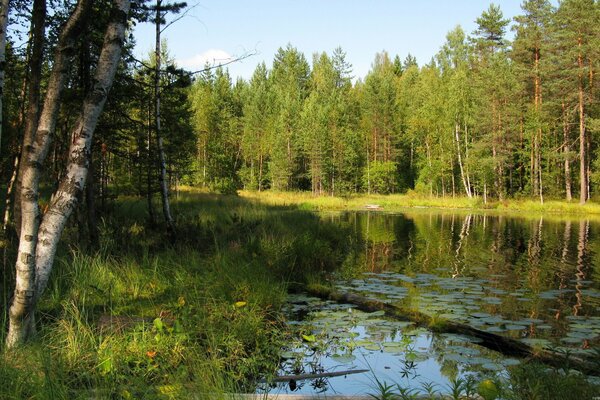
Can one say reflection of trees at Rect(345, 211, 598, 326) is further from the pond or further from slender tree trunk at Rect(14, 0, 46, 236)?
slender tree trunk at Rect(14, 0, 46, 236)

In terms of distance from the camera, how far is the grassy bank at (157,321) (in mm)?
3500

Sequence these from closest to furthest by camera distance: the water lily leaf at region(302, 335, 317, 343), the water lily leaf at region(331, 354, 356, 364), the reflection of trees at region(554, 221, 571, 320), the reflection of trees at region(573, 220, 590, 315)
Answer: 1. the water lily leaf at region(331, 354, 356, 364)
2. the water lily leaf at region(302, 335, 317, 343)
3. the reflection of trees at region(554, 221, 571, 320)
4. the reflection of trees at region(573, 220, 590, 315)

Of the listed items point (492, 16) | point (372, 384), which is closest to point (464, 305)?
point (372, 384)

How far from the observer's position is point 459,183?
5666cm

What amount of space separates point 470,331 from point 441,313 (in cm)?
101

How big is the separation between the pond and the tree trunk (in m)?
2.41

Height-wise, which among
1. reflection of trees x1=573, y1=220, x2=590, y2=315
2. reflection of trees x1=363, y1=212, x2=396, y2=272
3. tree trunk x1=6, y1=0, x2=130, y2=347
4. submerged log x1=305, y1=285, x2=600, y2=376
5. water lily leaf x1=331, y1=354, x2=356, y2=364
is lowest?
reflection of trees x1=573, y1=220, x2=590, y2=315

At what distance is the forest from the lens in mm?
4039

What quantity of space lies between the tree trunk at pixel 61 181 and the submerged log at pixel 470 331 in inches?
173

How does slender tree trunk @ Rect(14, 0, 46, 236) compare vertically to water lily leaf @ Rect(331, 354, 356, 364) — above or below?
above

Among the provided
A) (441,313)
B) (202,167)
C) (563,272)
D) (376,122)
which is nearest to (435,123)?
(376,122)

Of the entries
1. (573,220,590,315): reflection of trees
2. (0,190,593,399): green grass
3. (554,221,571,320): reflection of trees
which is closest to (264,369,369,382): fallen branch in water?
(0,190,593,399): green grass

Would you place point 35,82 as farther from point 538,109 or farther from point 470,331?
point 538,109

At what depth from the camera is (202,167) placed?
5681 cm
